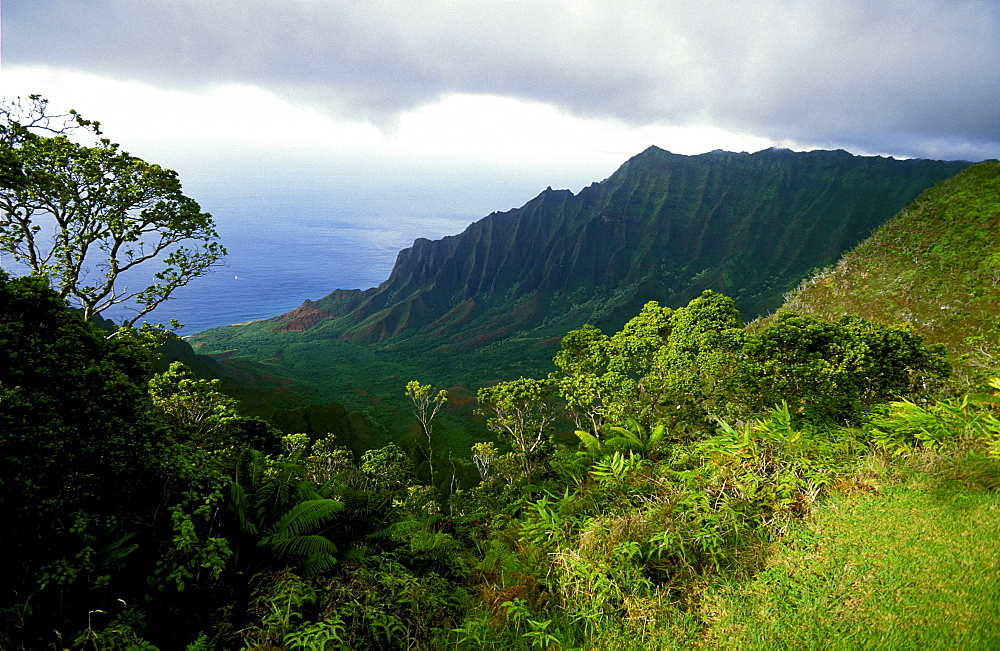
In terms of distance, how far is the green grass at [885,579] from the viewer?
3.39m

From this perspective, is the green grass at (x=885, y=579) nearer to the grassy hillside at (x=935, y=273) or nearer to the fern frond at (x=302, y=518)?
the fern frond at (x=302, y=518)

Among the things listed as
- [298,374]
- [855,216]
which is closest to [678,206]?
[855,216]

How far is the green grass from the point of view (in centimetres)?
339

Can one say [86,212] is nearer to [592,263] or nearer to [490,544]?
[490,544]

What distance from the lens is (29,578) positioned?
462cm

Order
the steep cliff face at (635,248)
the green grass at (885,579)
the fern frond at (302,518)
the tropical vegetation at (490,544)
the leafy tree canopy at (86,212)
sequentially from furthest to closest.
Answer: the steep cliff face at (635,248)
the leafy tree canopy at (86,212)
the fern frond at (302,518)
the tropical vegetation at (490,544)
the green grass at (885,579)

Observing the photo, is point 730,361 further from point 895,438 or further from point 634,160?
point 634,160

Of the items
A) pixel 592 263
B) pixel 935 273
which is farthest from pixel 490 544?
pixel 592 263

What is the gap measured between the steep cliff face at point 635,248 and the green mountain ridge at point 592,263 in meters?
0.54

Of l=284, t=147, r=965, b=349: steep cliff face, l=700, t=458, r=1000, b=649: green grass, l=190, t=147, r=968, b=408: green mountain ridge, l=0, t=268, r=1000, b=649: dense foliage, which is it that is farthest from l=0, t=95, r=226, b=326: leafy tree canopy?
l=284, t=147, r=965, b=349: steep cliff face

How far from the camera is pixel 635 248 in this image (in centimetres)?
15788

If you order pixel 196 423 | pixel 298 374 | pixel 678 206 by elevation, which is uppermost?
pixel 678 206

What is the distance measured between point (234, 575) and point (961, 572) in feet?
27.4

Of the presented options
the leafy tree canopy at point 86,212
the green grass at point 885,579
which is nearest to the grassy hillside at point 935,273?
the green grass at point 885,579
